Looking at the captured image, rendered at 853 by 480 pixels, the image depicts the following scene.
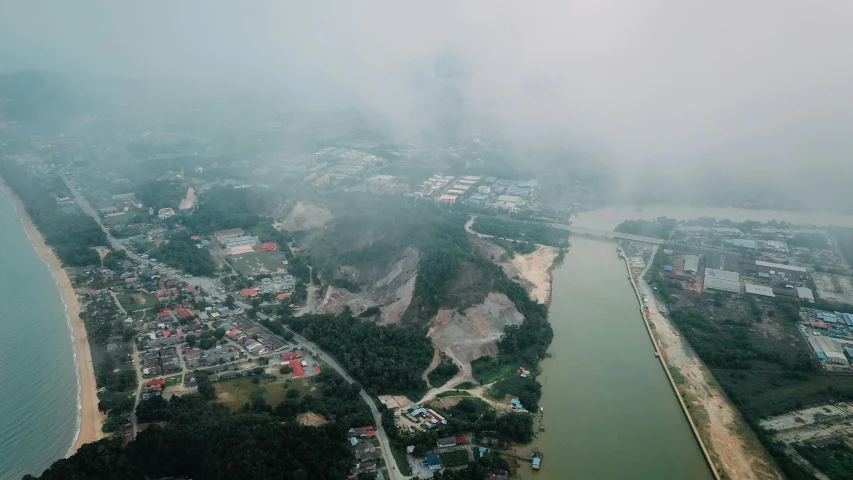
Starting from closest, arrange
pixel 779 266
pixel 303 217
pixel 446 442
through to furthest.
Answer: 1. pixel 446 442
2. pixel 779 266
3. pixel 303 217

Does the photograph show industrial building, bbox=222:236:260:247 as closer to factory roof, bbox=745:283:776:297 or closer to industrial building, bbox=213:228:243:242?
industrial building, bbox=213:228:243:242

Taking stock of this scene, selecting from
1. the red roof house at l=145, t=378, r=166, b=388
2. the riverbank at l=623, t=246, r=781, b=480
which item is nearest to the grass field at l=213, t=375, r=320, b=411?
the red roof house at l=145, t=378, r=166, b=388

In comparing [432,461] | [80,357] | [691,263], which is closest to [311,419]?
[432,461]

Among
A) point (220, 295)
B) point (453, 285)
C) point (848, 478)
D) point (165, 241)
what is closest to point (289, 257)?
point (220, 295)

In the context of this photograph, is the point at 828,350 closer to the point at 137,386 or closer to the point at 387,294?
the point at 387,294

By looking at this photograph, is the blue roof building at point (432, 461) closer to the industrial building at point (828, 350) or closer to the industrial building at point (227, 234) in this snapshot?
the industrial building at point (828, 350)

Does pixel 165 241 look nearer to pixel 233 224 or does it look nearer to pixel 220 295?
pixel 233 224

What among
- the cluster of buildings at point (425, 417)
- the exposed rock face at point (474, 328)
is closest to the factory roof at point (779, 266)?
the exposed rock face at point (474, 328)
